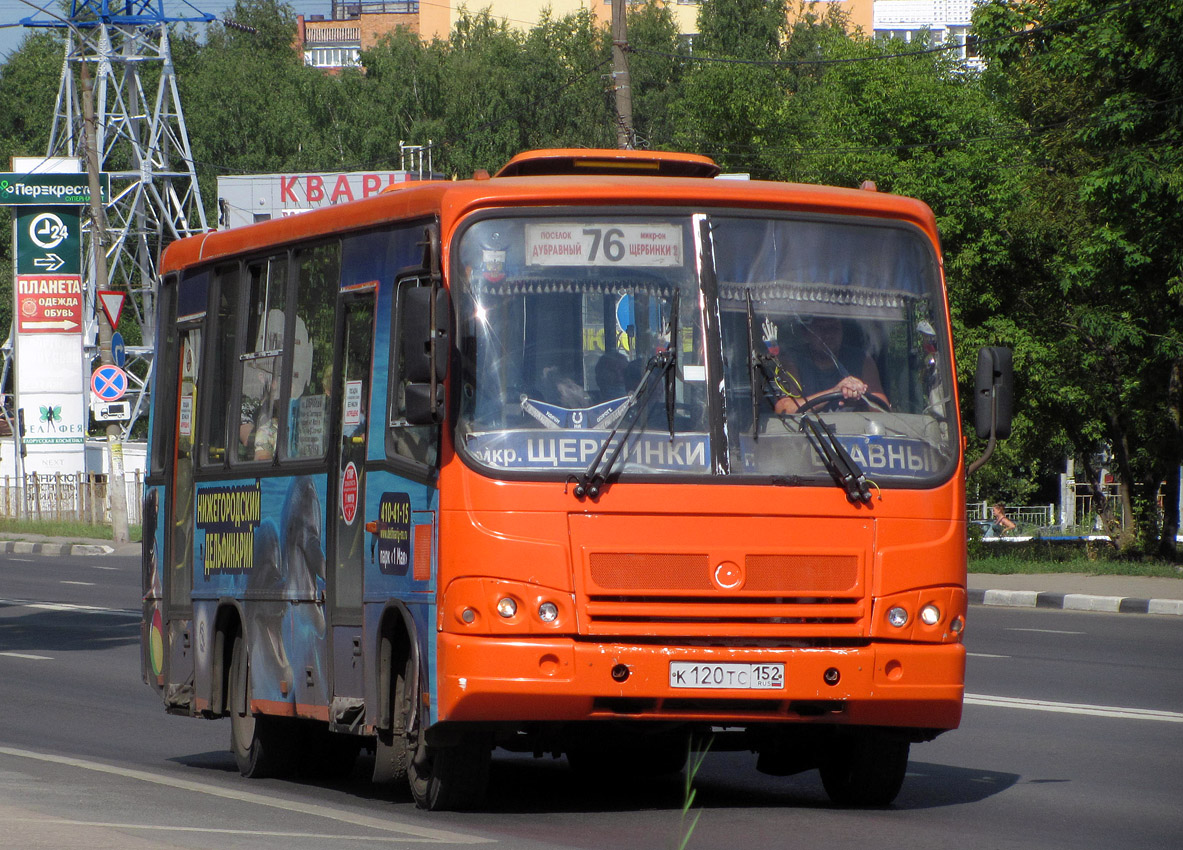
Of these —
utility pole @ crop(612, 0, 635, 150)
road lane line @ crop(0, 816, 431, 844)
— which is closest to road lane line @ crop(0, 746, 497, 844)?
road lane line @ crop(0, 816, 431, 844)

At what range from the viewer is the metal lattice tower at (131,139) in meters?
61.3

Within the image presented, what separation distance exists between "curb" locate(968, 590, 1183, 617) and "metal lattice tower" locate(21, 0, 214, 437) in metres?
36.4

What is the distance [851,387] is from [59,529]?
40289 mm

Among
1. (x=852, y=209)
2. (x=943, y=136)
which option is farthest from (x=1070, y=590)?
(x=852, y=209)

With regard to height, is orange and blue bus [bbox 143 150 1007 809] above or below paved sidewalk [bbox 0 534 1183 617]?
above

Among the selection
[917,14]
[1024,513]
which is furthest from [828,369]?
[917,14]

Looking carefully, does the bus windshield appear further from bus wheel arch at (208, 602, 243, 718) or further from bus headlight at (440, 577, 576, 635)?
bus wheel arch at (208, 602, 243, 718)

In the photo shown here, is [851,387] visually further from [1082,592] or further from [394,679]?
[1082,592]

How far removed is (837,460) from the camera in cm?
800

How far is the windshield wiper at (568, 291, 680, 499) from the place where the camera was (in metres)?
7.75

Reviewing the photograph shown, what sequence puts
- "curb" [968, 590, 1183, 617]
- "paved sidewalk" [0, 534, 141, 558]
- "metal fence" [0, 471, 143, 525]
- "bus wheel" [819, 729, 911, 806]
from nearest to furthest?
"bus wheel" [819, 729, 911, 806] < "curb" [968, 590, 1183, 617] < "paved sidewalk" [0, 534, 141, 558] < "metal fence" [0, 471, 143, 525]

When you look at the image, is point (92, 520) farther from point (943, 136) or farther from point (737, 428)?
point (737, 428)

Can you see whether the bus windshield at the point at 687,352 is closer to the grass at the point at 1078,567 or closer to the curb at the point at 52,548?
the grass at the point at 1078,567

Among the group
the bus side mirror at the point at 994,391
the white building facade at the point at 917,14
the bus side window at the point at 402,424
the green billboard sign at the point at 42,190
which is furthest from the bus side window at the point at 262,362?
the white building facade at the point at 917,14
